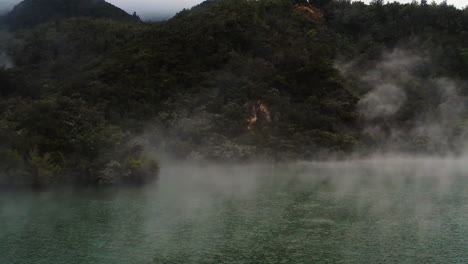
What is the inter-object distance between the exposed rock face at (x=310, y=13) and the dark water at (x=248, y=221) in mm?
37286

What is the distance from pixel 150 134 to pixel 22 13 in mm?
52839

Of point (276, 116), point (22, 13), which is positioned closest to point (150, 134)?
point (276, 116)

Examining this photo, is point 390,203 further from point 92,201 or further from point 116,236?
point 92,201

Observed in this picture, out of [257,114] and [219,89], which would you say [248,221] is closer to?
[257,114]

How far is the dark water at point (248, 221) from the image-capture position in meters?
16.7

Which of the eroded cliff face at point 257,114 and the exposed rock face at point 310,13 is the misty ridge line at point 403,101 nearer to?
the eroded cliff face at point 257,114

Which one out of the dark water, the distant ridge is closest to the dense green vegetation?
the dark water

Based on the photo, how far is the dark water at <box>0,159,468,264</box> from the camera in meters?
16.7

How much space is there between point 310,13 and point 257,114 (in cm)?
2650

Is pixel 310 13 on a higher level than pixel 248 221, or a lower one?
higher

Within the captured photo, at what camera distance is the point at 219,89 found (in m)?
47.9

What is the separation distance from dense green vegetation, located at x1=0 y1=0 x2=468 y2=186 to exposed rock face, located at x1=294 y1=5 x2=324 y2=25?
38 centimetres

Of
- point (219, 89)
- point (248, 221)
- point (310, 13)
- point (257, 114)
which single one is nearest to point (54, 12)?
point (310, 13)

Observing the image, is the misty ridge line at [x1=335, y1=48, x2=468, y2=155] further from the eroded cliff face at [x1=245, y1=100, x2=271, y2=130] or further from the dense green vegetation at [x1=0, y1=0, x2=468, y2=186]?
the eroded cliff face at [x1=245, y1=100, x2=271, y2=130]
